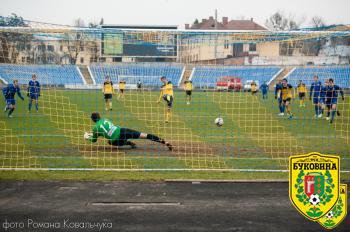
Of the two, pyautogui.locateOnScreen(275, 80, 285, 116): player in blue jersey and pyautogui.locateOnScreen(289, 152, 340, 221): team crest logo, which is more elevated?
pyautogui.locateOnScreen(275, 80, 285, 116): player in blue jersey

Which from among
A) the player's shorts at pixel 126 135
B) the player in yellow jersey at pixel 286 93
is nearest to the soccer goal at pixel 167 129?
the player's shorts at pixel 126 135

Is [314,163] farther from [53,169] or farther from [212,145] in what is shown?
[212,145]

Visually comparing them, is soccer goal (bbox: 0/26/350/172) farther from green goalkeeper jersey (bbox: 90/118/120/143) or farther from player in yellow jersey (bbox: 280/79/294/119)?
player in yellow jersey (bbox: 280/79/294/119)

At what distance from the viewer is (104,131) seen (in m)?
11.5

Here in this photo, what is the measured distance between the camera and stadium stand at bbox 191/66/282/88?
1706 centimetres

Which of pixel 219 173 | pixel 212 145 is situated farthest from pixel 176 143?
pixel 219 173

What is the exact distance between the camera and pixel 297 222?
647 cm

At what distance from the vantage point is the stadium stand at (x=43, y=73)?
1628 centimetres

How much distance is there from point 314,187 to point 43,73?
582 inches

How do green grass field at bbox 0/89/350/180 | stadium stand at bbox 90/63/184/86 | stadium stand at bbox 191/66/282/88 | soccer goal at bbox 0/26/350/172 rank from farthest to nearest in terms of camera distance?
1. stadium stand at bbox 90/63/184/86
2. stadium stand at bbox 191/66/282/88
3. soccer goal at bbox 0/26/350/172
4. green grass field at bbox 0/89/350/180

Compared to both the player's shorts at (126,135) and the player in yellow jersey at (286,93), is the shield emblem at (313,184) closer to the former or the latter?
the player's shorts at (126,135)

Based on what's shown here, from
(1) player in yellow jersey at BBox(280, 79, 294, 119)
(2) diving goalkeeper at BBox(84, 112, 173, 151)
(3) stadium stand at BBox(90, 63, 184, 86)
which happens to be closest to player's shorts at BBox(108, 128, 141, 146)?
(2) diving goalkeeper at BBox(84, 112, 173, 151)

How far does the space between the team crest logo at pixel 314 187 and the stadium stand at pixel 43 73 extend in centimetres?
1187

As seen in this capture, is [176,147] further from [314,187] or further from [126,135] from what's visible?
[314,187]
